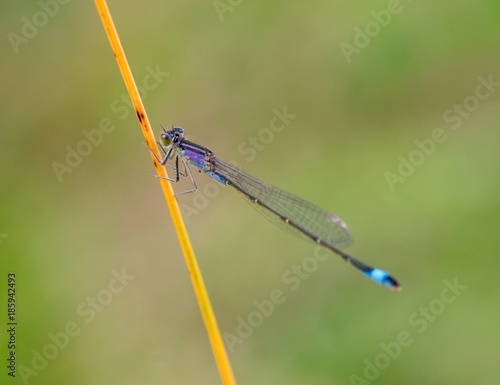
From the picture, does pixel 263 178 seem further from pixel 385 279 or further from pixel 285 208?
pixel 385 279

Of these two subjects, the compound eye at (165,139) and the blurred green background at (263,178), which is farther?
the blurred green background at (263,178)

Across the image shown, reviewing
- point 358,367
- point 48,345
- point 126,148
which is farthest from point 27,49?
point 358,367

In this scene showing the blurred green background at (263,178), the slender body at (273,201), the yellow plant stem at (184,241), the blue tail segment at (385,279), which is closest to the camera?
the yellow plant stem at (184,241)

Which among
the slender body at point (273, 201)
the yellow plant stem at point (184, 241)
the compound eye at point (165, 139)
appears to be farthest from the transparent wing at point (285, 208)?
the yellow plant stem at point (184, 241)

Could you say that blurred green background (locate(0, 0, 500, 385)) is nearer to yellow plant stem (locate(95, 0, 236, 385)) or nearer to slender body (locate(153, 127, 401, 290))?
slender body (locate(153, 127, 401, 290))

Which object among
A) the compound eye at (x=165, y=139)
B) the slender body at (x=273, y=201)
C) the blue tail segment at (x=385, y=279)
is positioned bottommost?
the compound eye at (x=165, y=139)

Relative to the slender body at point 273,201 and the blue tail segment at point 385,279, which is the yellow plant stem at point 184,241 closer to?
the slender body at point 273,201

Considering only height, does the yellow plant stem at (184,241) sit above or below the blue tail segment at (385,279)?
below
